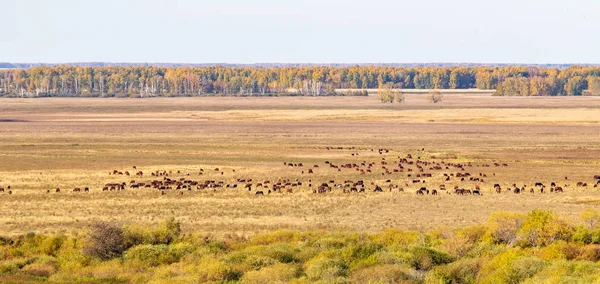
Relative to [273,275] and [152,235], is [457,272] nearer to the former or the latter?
[273,275]

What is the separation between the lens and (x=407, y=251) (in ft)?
75.3

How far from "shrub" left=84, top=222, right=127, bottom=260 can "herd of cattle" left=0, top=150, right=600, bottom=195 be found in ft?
45.4

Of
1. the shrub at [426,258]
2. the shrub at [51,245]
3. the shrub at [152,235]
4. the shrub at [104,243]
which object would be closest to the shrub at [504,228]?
the shrub at [426,258]

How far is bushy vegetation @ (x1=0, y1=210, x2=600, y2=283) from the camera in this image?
20.5m

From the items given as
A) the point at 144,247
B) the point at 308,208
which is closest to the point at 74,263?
the point at 144,247

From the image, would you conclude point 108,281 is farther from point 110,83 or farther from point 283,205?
point 110,83

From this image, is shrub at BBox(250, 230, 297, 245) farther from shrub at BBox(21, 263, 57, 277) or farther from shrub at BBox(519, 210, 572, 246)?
shrub at BBox(519, 210, 572, 246)

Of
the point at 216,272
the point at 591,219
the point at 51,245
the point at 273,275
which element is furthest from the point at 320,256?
the point at 591,219

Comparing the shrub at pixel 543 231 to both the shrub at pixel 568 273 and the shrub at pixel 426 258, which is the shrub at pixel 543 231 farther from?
the shrub at pixel 568 273

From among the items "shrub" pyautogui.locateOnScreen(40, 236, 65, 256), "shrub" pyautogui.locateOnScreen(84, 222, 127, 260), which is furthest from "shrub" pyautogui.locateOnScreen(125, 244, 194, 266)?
"shrub" pyautogui.locateOnScreen(40, 236, 65, 256)

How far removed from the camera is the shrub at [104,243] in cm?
2406

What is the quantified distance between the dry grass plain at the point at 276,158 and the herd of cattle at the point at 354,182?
44 centimetres

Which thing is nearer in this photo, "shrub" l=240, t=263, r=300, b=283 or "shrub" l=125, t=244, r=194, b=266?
"shrub" l=240, t=263, r=300, b=283

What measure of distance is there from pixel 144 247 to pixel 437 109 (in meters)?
89.3
